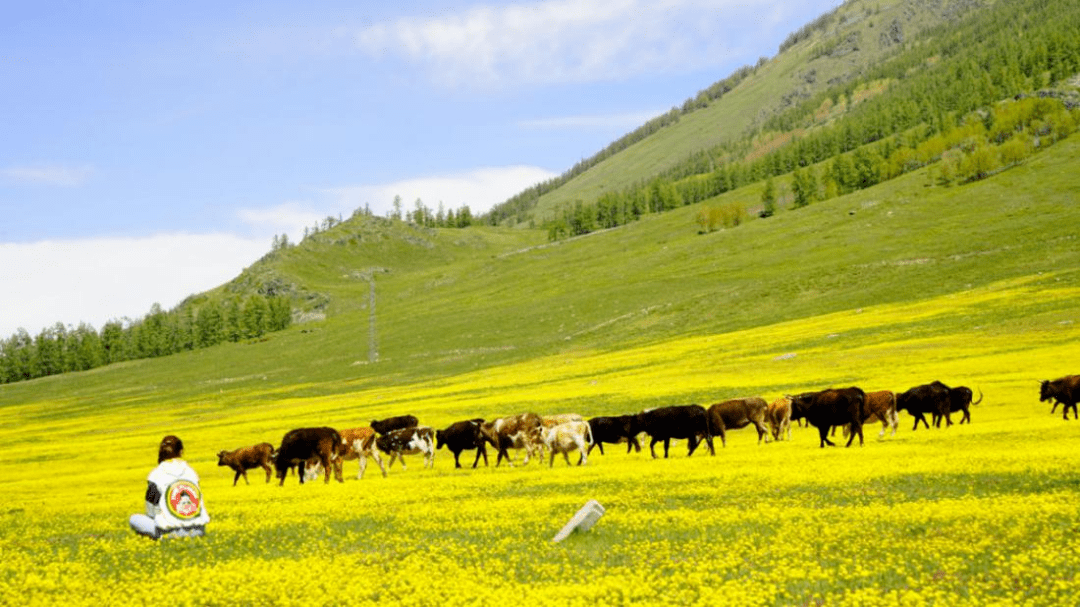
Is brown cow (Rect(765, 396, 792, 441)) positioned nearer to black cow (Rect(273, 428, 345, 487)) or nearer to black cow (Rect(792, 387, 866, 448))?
black cow (Rect(792, 387, 866, 448))

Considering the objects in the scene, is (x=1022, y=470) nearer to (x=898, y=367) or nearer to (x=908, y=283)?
(x=898, y=367)

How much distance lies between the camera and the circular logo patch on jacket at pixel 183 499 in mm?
17672

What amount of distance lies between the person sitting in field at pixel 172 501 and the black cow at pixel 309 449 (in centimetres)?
1093

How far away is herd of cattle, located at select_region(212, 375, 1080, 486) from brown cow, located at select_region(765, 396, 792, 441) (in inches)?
1.6

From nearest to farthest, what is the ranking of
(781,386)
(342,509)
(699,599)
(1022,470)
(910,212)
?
(699,599) < (1022,470) < (342,509) < (781,386) < (910,212)

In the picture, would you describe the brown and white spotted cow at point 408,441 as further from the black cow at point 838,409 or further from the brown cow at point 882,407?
the brown cow at point 882,407

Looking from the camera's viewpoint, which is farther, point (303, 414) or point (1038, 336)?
point (303, 414)

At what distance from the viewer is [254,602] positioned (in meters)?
13.3

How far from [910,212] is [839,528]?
147921mm

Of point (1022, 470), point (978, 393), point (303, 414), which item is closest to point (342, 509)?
point (1022, 470)

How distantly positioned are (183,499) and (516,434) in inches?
653

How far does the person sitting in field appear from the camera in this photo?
57.1 ft

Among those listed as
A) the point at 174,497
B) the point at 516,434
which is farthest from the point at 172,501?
the point at 516,434

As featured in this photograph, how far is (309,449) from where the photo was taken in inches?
1168
